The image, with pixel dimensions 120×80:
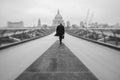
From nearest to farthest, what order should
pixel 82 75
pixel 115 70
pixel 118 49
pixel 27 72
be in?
pixel 82 75 → pixel 27 72 → pixel 115 70 → pixel 118 49

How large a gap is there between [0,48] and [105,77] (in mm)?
7288

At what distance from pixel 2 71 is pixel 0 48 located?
4767 millimetres

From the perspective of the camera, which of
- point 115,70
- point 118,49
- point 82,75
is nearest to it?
point 82,75

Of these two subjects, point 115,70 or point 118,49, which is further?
point 118,49

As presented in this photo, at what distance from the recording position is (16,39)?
42.6ft

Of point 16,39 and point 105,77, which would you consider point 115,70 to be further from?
point 16,39

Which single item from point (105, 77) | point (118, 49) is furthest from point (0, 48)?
point (118, 49)

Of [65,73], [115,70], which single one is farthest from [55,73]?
[115,70]

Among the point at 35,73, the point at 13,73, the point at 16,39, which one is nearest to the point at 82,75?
the point at 35,73

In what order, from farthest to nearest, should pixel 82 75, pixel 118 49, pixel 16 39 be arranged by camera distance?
pixel 16 39 < pixel 118 49 < pixel 82 75

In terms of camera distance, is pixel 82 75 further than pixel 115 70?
No

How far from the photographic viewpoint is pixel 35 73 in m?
3.80

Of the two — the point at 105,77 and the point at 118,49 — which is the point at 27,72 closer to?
the point at 105,77

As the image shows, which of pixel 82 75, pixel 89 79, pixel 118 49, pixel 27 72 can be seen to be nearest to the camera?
pixel 89 79
